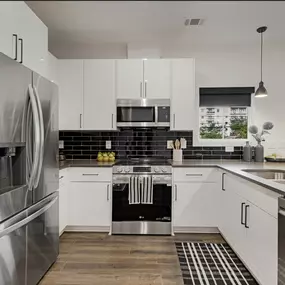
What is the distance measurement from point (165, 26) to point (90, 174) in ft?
6.62

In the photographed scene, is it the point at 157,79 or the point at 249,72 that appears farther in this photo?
the point at 249,72

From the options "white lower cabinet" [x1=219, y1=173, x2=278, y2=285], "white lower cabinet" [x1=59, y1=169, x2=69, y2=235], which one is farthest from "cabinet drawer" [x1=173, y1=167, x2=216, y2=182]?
"white lower cabinet" [x1=59, y1=169, x2=69, y2=235]

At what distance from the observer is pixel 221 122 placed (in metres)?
4.22

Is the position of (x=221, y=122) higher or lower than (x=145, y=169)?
higher

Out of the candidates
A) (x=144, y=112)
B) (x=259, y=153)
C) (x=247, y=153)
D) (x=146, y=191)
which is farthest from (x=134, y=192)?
(x=259, y=153)

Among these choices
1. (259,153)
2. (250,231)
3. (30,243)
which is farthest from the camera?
(259,153)

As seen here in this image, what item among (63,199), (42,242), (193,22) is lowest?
(42,242)

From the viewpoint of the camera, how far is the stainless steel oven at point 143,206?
343 centimetres

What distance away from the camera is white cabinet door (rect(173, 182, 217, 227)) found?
3.45 meters

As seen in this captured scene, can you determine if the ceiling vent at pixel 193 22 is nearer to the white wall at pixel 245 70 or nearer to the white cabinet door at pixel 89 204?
the white wall at pixel 245 70

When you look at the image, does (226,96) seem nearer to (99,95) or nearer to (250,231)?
(99,95)

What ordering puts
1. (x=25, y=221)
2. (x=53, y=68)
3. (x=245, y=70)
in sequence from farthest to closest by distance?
(x=245, y=70) → (x=53, y=68) → (x=25, y=221)

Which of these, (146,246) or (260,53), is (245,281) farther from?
(260,53)

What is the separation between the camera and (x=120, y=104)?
3.77 metres
